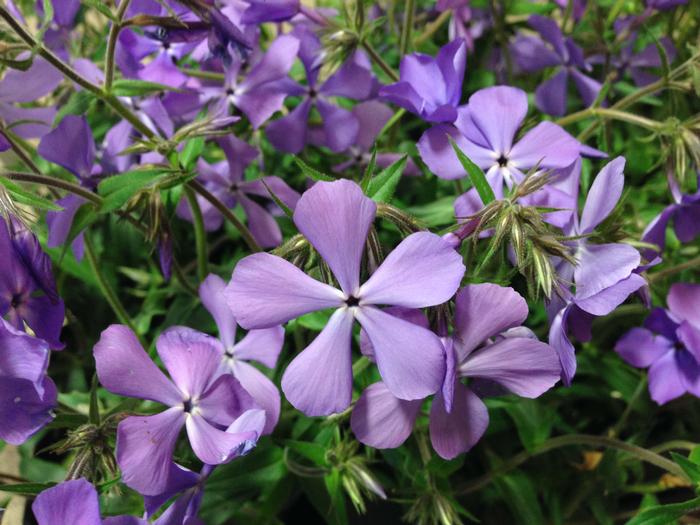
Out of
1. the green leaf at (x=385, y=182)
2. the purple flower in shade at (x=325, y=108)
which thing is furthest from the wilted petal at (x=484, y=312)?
the purple flower in shade at (x=325, y=108)

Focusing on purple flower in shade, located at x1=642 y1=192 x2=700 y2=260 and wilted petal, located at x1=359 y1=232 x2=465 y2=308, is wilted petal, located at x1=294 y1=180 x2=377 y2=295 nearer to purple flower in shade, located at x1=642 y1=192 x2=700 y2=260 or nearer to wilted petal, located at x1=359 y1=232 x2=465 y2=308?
wilted petal, located at x1=359 y1=232 x2=465 y2=308

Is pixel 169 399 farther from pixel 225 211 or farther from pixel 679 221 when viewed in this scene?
pixel 679 221

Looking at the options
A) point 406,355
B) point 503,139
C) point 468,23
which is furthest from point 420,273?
point 468,23

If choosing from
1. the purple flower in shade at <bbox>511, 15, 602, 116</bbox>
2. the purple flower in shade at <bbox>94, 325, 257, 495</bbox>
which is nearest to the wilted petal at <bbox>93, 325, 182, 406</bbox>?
the purple flower in shade at <bbox>94, 325, 257, 495</bbox>

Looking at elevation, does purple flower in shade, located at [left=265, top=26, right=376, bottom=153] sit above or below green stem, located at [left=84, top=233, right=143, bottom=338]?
above

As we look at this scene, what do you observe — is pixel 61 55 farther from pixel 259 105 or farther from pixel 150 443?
pixel 150 443

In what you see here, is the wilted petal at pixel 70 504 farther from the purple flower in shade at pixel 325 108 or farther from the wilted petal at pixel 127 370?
the purple flower in shade at pixel 325 108
